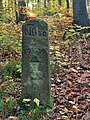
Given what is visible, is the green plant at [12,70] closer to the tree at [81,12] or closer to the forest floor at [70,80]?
the forest floor at [70,80]

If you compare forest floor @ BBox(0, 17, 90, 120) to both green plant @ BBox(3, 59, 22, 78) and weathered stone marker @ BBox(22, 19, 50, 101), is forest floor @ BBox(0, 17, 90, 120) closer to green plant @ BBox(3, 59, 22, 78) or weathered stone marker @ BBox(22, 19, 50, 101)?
green plant @ BBox(3, 59, 22, 78)

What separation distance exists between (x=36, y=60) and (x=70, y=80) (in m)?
1.89

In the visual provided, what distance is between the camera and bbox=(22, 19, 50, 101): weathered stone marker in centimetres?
551

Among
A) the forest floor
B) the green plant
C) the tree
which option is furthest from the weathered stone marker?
the tree

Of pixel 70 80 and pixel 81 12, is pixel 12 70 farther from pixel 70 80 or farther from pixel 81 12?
pixel 81 12

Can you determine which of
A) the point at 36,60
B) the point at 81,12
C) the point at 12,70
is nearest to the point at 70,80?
the point at 12,70

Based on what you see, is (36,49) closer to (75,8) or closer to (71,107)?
(71,107)

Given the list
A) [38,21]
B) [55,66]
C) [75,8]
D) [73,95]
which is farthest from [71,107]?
[75,8]

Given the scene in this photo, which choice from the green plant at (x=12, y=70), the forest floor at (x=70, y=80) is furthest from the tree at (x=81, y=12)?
the green plant at (x=12, y=70)

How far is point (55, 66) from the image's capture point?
25.9 feet

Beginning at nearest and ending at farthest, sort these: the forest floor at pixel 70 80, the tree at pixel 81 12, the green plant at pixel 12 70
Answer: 1. the forest floor at pixel 70 80
2. the green plant at pixel 12 70
3. the tree at pixel 81 12

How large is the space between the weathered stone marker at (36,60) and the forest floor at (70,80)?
20.0 inches

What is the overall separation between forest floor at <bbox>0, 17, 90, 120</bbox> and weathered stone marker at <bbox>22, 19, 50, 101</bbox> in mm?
508

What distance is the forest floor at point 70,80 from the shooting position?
5500 millimetres
